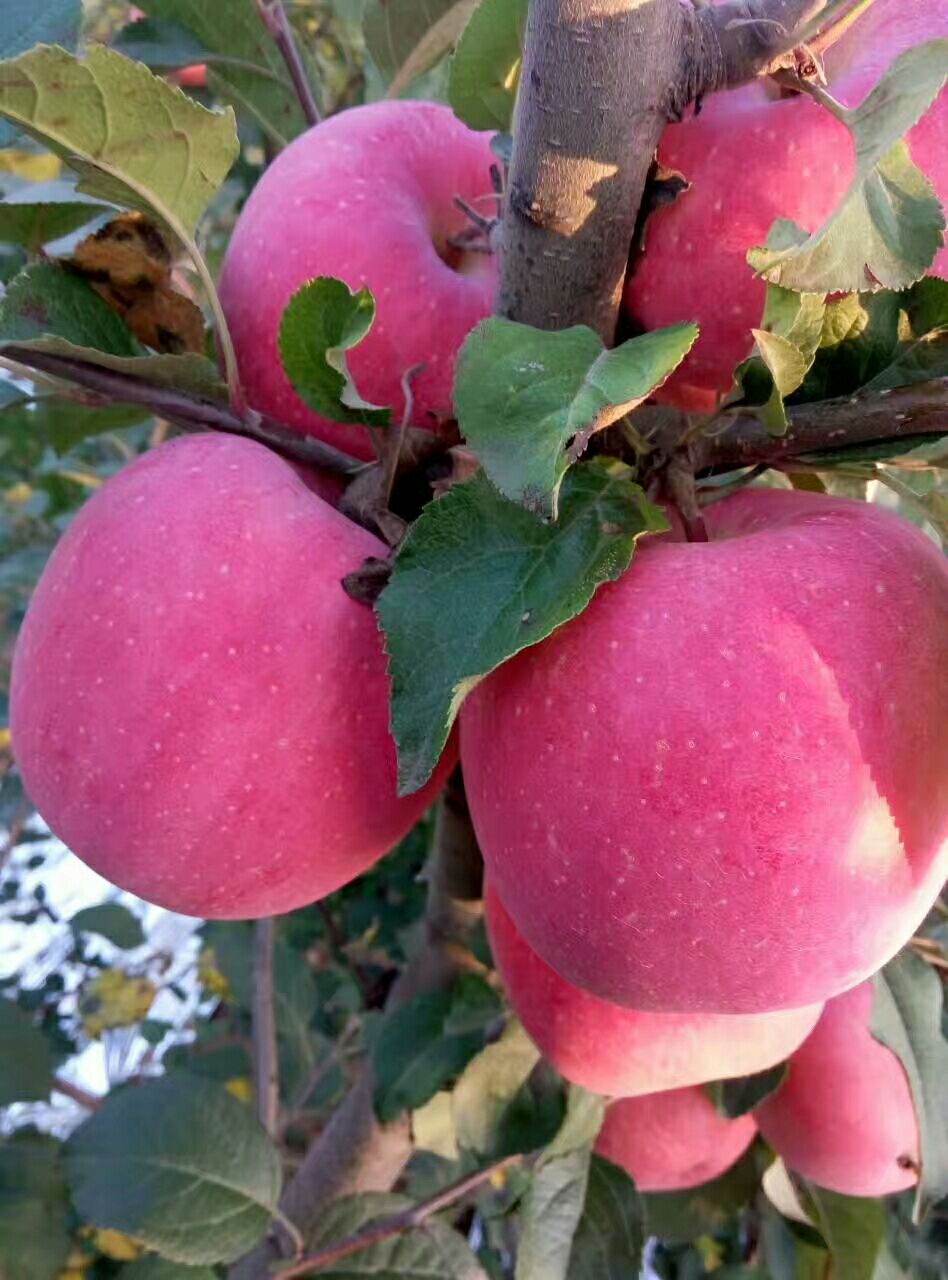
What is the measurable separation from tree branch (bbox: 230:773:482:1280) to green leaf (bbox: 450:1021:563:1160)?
73mm

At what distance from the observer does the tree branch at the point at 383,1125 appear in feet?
2.55

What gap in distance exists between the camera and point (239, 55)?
0.79m

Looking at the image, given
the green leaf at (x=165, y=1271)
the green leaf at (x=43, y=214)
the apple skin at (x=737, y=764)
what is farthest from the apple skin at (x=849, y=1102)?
the green leaf at (x=43, y=214)

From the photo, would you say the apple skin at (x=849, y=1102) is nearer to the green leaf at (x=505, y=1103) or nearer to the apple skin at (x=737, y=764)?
the green leaf at (x=505, y=1103)

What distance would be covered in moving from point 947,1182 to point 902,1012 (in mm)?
96

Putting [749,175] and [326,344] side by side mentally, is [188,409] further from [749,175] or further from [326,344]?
[749,175]

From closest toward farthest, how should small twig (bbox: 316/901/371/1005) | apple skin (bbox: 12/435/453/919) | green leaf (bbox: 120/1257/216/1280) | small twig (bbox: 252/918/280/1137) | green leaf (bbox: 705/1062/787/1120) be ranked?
apple skin (bbox: 12/435/453/919), green leaf (bbox: 705/1062/787/1120), green leaf (bbox: 120/1257/216/1280), small twig (bbox: 252/918/280/1137), small twig (bbox: 316/901/371/1005)

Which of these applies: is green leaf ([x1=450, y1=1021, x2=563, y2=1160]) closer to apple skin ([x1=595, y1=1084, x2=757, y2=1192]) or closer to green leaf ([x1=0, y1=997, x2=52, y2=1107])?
apple skin ([x1=595, y1=1084, x2=757, y2=1192])

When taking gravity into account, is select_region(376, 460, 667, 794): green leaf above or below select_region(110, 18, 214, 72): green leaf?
below

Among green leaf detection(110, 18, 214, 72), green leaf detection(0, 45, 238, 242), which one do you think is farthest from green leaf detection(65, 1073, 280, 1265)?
green leaf detection(110, 18, 214, 72)

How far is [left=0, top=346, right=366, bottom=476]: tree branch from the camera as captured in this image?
1.65 ft

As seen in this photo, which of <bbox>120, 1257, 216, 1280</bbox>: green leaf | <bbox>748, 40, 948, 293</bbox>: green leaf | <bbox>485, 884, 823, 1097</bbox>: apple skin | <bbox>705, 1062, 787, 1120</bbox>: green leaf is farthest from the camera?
<bbox>120, 1257, 216, 1280</bbox>: green leaf

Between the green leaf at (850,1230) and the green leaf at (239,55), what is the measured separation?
0.94 meters

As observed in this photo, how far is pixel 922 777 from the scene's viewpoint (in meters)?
0.41
